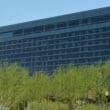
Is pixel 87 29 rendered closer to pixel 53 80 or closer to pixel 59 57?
pixel 59 57

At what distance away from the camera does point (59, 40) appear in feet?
338

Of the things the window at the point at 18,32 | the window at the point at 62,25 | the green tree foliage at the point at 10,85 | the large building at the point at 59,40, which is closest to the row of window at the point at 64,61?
the large building at the point at 59,40

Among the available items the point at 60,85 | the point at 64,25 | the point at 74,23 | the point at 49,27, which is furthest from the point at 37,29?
the point at 60,85

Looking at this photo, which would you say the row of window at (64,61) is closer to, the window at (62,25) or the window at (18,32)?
the window at (18,32)

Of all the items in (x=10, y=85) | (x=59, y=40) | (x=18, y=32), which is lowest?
(x=10, y=85)

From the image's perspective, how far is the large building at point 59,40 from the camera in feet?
311

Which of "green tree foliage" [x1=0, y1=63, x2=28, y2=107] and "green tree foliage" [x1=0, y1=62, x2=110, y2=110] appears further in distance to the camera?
"green tree foliage" [x1=0, y1=62, x2=110, y2=110]

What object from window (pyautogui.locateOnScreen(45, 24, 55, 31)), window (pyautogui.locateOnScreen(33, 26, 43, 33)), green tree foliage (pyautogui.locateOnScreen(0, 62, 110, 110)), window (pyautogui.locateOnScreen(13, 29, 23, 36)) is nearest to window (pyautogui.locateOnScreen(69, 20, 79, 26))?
window (pyautogui.locateOnScreen(45, 24, 55, 31))

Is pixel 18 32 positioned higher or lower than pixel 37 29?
lower

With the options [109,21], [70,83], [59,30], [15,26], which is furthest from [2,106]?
[15,26]

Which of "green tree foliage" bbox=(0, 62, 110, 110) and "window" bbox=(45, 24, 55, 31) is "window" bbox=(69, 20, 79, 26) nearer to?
"window" bbox=(45, 24, 55, 31)

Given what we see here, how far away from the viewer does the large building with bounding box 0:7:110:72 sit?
94750 mm

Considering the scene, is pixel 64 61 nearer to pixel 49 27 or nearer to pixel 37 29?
pixel 49 27

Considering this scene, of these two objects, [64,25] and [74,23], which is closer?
[74,23]
